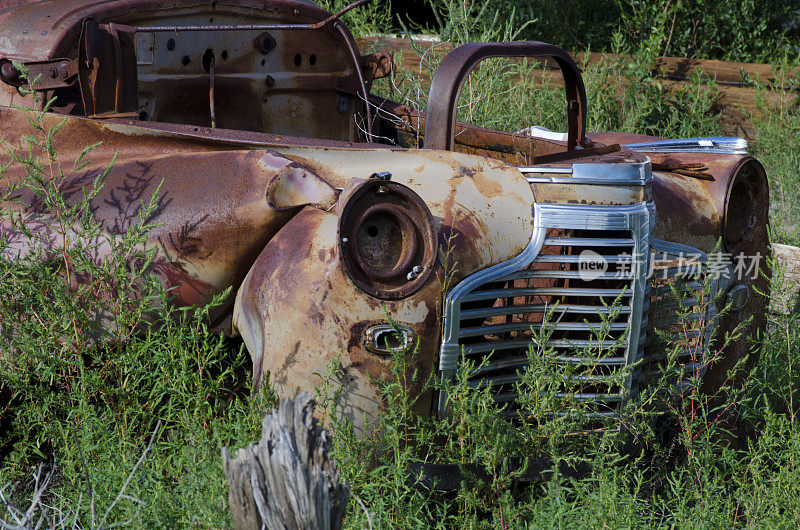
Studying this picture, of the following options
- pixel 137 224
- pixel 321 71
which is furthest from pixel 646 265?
pixel 321 71

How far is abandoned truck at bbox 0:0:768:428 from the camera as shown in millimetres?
2268

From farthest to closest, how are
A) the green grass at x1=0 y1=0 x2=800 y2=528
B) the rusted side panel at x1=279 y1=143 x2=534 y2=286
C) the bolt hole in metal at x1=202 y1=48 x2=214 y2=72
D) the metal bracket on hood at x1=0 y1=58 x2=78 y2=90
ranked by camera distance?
the bolt hole in metal at x1=202 y1=48 x2=214 y2=72 < the metal bracket on hood at x1=0 y1=58 x2=78 y2=90 < the rusted side panel at x1=279 y1=143 x2=534 y2=286 < the green grass at x1=0 y1=0 x2=800 y2=528

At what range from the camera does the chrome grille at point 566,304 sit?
7.73 feet

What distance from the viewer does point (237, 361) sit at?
2.55 m

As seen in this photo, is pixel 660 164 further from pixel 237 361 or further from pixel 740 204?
pixel 237 361

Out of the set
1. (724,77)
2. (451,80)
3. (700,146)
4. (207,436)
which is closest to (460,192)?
(451,80)

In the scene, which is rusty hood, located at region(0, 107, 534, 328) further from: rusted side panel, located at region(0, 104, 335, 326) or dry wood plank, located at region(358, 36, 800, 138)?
dry wood plank, located at region(358, 36, 800, 138)

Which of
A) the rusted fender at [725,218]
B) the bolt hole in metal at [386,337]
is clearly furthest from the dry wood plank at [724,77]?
the bolt hole in metal at [386,337]

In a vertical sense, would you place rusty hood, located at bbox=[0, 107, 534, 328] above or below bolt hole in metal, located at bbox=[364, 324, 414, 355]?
above

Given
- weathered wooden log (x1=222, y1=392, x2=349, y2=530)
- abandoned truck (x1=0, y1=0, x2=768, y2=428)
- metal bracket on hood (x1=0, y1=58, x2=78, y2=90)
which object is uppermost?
metal bracket on hood (x1=0, y1=58, x2=78, y2=90)

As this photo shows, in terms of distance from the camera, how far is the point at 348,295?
88.4 inches

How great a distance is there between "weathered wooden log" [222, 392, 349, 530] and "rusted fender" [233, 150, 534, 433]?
0.54 metres

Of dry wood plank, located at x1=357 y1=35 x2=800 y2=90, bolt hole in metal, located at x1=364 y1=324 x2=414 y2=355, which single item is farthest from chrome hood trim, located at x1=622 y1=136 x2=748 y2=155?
dry wood plank, located at x1=357 y1=35 x2=800 y2=90

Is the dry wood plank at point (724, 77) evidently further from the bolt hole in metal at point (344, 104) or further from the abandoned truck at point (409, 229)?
the abandoned truck at point (409, 229)
